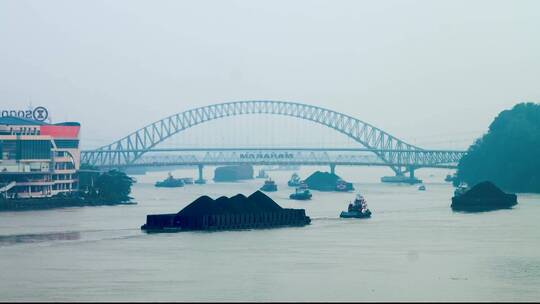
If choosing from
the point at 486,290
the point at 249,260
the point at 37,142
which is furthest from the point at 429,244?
the point at 37,142

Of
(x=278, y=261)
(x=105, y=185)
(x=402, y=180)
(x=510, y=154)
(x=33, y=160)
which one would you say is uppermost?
(x=510, y=154)

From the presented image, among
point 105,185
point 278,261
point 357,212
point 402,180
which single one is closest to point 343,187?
point 402,180

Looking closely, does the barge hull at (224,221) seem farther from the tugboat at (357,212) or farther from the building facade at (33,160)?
the building facade at (33,160)

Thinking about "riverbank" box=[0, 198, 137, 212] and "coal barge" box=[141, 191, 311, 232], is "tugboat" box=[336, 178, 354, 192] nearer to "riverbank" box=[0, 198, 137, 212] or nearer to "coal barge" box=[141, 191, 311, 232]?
"riverbank" box=[0, 198, 137, 212]

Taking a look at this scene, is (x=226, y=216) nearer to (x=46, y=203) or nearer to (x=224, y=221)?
(x=224, y=221)

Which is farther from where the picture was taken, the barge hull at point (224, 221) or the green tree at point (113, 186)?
the green tree at point (113, 186)

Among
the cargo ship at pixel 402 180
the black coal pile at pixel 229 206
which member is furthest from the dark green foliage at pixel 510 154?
the black coal pile at pixel 229 206
